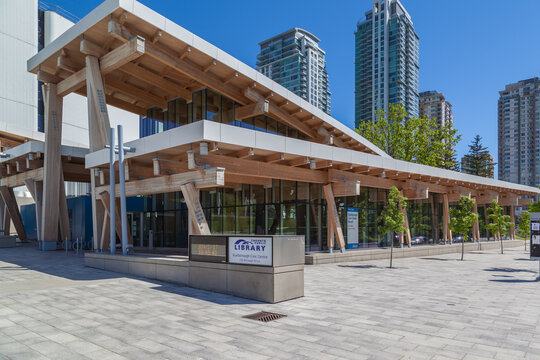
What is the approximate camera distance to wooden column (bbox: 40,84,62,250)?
23.7 metres

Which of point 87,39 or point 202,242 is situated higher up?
point 87,39

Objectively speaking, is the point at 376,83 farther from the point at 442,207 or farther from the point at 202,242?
the point at 202,242

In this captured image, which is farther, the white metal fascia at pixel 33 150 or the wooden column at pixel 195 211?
the white metal fascia at pixel 33 150

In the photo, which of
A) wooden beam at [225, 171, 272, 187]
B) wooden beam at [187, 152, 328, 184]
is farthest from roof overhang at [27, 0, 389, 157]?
wooden beam at [187, 152, 328, 184]

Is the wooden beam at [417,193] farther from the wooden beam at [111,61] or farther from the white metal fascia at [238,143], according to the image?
the wooden beam at [111,61]

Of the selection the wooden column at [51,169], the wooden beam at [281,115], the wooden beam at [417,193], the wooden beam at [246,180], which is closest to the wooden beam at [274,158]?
the wooden beam at [246,180]

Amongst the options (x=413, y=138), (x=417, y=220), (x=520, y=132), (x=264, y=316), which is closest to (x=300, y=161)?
(x=264, y=316)

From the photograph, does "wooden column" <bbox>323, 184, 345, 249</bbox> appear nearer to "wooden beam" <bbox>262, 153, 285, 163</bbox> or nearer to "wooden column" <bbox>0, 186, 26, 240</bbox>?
"wooden beam" <bbox>262, 153, 285, 163</bbox>

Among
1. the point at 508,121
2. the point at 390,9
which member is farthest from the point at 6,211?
the point at 508,121

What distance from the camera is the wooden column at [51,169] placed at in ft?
77.8

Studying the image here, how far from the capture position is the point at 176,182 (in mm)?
14094

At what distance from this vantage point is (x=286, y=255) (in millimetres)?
9469

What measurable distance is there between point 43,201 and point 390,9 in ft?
467

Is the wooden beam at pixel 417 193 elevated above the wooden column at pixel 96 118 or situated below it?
below
